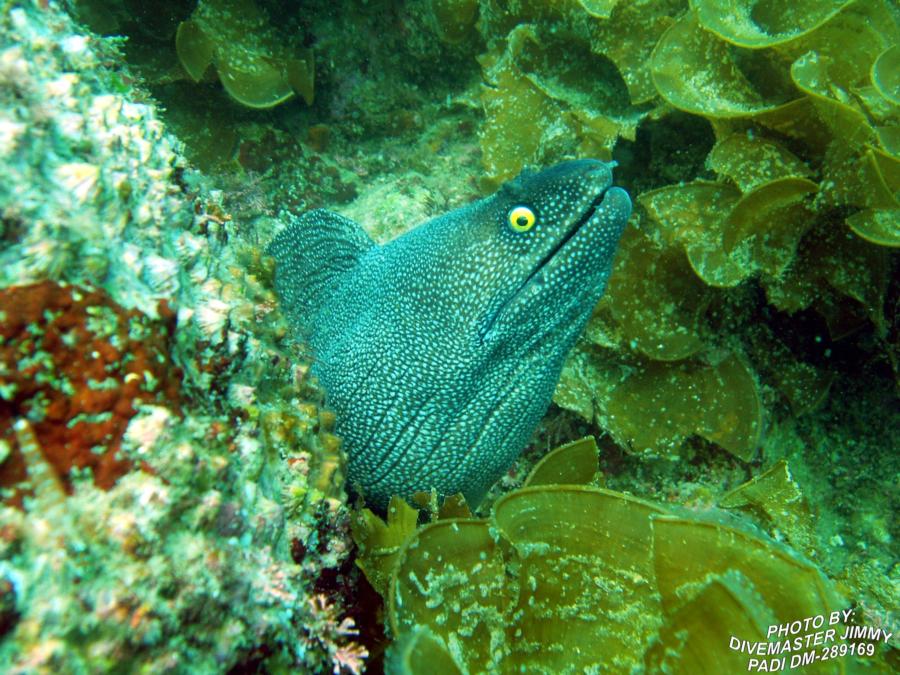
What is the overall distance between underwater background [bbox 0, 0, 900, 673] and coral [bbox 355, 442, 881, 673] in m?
0.01

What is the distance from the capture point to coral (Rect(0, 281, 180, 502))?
40.9 inches

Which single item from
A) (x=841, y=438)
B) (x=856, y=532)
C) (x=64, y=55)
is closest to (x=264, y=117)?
(x=64, y=55)

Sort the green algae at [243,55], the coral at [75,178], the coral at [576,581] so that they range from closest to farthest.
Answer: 1. the coral at [75,178]
2. the coral at [576,581]
3. the green algae at [243,55]

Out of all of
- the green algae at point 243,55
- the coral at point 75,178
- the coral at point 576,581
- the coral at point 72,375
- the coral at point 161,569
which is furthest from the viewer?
the green algae at point 243,55

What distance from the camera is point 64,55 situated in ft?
5.37

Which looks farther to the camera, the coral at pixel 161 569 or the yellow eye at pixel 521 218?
the yellow eye at pixel 521 218

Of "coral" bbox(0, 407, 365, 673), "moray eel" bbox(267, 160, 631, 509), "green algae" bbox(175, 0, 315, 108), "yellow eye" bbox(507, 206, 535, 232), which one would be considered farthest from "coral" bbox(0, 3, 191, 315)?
"green algae" bbox(175, 0, 315, 108)

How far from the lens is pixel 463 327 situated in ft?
8.01

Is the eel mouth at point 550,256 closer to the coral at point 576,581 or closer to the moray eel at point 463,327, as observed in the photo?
the moray eel at point 463,327

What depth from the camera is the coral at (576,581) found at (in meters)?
1.63

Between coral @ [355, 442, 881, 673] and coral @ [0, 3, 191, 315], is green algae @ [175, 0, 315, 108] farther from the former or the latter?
coral @ [355, 442, 881, 673]

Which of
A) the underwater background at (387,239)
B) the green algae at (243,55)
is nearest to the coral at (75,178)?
the underwater background at (387,239)

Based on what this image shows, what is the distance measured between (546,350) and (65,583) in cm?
203

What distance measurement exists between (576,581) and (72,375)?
173 centimetres
